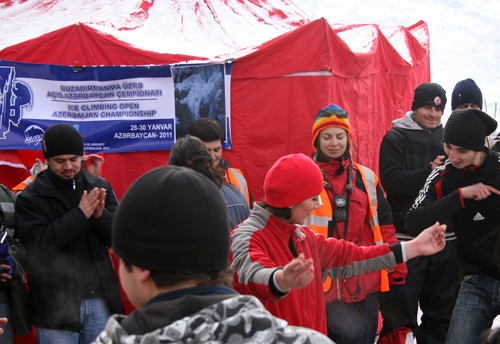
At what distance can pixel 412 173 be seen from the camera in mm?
5008

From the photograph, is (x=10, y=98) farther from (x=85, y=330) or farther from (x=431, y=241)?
(x=431, y=241)

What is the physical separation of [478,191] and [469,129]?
1.33 feet

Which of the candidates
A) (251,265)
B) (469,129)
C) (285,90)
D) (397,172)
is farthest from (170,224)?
(285,90)

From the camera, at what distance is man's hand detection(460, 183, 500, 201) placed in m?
3.82

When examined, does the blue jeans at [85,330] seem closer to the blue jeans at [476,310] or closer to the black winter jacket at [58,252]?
the black winter jacket at [58,252]

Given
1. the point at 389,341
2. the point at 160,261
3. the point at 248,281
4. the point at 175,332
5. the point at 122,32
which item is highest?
the point at 122,32

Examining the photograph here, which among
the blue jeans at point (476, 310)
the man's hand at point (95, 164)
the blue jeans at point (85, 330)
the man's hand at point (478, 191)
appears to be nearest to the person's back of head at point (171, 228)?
the blue jeans at point (85, 330)

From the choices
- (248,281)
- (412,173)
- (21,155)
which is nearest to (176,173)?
(248,281)

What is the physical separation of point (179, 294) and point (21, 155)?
4817mm

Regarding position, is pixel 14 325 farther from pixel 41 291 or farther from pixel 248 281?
pixel 248 281

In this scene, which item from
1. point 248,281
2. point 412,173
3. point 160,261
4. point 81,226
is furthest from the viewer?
point 412,173

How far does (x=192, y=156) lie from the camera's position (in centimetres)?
341

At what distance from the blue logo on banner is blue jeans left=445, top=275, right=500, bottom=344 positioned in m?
4.08

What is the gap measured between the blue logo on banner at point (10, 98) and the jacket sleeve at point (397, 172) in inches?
127
